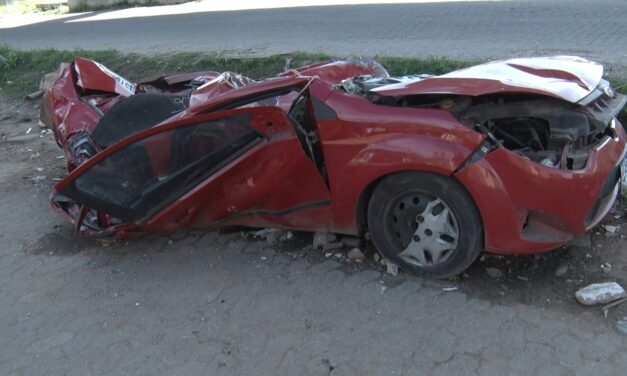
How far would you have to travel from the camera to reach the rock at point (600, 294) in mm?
3240

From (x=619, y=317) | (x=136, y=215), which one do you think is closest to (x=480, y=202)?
(x=619, y=317)

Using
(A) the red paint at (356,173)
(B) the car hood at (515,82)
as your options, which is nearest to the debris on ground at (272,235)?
(A) the red paint at (356,173)

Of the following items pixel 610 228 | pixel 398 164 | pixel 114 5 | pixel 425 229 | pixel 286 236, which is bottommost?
pixel 286 236

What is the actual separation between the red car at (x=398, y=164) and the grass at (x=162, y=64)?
2.16m

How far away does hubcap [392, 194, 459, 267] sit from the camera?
338cm

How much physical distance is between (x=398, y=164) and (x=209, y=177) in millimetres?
1283

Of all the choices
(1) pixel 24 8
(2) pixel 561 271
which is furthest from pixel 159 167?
(1) pixel 24 8

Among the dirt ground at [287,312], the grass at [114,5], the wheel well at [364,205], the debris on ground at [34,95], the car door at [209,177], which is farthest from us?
the grass at [114,5]

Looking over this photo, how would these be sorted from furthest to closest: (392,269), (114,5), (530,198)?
1. (114,5)
2. (392,269)
3. (530,198)

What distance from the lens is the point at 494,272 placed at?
11.9 ft

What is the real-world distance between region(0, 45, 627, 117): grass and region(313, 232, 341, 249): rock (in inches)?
115

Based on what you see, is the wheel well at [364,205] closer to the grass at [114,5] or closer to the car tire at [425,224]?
the car tire at [425,224]

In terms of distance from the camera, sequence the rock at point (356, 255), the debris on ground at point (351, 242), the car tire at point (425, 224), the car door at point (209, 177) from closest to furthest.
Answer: the car tire at point (425, 224), the car door at point (209, 177), the rock at point (356, 255), the debris on ground at point (351, 242)

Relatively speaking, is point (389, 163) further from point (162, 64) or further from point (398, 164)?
point (162, 64)
